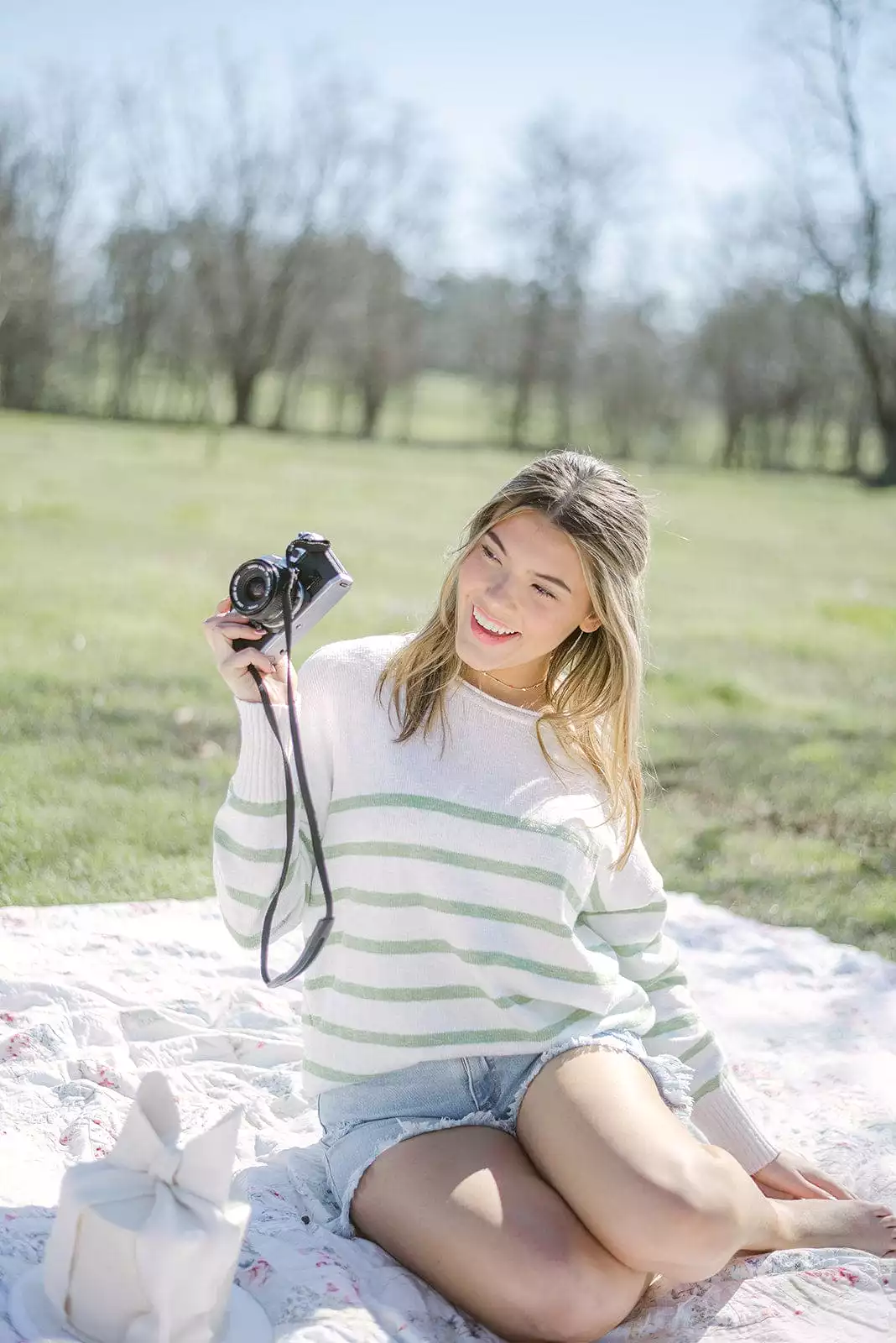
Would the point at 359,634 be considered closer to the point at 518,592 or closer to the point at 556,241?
the point at 518,592

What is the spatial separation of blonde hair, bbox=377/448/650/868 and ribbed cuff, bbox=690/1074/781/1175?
0.44 meters

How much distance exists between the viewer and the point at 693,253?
88.3ft

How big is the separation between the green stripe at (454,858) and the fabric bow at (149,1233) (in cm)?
50

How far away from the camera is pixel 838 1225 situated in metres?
2.12

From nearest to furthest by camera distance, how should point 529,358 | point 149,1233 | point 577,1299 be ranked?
point 149,1233 → point 577,1299 → point 529,358

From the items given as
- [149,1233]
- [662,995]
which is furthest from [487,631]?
[149,1233]

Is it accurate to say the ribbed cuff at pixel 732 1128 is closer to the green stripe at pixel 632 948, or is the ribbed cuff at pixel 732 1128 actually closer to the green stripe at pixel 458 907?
the green stripe at pixel 632 948

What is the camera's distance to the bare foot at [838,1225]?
207 centimetres

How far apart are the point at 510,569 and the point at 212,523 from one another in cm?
888

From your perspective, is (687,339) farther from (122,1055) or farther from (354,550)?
(122,1055)

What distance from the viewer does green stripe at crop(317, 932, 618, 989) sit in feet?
6.42

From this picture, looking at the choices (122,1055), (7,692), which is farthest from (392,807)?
(7,692)

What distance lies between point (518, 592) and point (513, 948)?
56 cm

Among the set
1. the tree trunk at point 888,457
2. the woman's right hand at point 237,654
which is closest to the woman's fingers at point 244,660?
the woman's right hand at point 237,654
